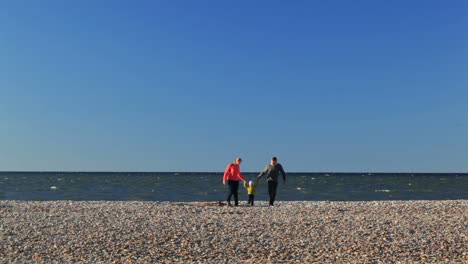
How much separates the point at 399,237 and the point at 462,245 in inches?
57.1

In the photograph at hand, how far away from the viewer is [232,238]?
12.2 m

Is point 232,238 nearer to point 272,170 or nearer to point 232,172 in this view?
point 232,172

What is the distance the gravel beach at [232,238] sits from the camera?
10.7 m

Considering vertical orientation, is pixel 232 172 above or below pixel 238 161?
below

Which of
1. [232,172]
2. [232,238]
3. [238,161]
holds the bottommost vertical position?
[232,238]

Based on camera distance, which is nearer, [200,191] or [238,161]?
[238,161]

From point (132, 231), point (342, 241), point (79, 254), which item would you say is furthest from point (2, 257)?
point (342, 241)

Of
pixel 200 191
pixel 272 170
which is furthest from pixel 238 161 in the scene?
pixel 200 191

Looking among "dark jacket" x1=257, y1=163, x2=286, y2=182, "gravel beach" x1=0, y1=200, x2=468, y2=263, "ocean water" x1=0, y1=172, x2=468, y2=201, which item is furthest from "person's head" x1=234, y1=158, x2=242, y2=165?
"ocean water" x1=0, y1=172, x2=468, y2=201

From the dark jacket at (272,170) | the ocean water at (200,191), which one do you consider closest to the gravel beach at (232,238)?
the dark jacket at (272,170)

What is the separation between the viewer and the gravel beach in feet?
35.2

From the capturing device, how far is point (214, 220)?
14914mm

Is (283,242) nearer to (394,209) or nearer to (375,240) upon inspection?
(375,240)

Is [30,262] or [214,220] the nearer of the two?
[30,262]
